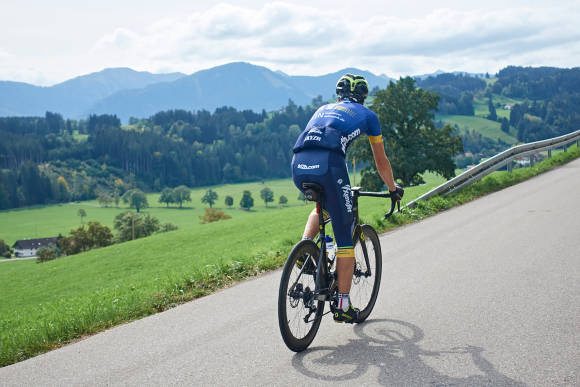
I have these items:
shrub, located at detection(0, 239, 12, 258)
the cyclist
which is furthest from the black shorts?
shrub, located at detection(0, 239, 12, 258)

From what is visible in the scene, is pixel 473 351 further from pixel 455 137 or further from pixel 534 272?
pixel 455 137

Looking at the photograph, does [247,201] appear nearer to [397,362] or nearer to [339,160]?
[339,160]

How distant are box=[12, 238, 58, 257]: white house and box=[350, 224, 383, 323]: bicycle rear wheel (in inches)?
4312

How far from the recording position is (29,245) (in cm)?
10800

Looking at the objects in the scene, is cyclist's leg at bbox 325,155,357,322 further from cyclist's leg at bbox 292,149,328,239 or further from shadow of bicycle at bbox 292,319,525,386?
shadow of bicycle at bbox 292,319,525,386

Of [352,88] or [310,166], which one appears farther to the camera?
[352,88]

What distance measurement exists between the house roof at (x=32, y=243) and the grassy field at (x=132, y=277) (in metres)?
90.1

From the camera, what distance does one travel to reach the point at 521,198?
12961 millimetres

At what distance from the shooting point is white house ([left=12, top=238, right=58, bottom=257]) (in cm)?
10481

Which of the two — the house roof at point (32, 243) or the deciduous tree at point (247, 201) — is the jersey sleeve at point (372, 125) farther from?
the deciduous tree at point (247, 201)

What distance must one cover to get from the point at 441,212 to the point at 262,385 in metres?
9.48

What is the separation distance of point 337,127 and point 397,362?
196 cm

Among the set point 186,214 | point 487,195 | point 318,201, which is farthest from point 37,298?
point 186,214

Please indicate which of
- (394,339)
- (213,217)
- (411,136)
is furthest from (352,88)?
(213,217)
